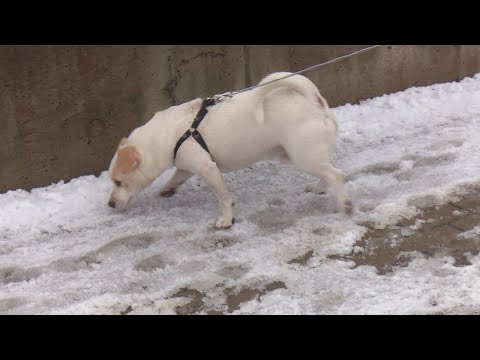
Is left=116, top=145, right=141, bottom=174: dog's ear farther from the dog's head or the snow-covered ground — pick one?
the snow-covered ground

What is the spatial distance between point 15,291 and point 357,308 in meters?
2.29

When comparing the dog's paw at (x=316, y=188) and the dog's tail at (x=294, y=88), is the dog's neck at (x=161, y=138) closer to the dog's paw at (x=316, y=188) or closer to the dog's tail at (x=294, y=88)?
the dog's tail at (x=294, y=88)

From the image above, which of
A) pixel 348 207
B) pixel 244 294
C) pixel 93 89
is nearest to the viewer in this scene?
pixel 244 294

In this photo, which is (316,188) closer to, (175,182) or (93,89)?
(175,182)

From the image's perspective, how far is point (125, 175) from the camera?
187 inches

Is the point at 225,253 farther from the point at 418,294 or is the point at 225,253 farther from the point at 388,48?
the point at 388,48

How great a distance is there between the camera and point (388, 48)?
276 inches

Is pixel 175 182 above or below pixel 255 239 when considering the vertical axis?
above

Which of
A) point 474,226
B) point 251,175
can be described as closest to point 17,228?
point 251,175

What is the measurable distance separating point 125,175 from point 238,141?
37.3 inches

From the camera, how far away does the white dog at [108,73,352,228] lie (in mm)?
4527

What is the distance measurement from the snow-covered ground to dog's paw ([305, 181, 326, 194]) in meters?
0.08

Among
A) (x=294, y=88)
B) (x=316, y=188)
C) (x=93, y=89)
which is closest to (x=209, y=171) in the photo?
(x=294, y=88)

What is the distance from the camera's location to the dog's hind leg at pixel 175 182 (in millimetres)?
5230
